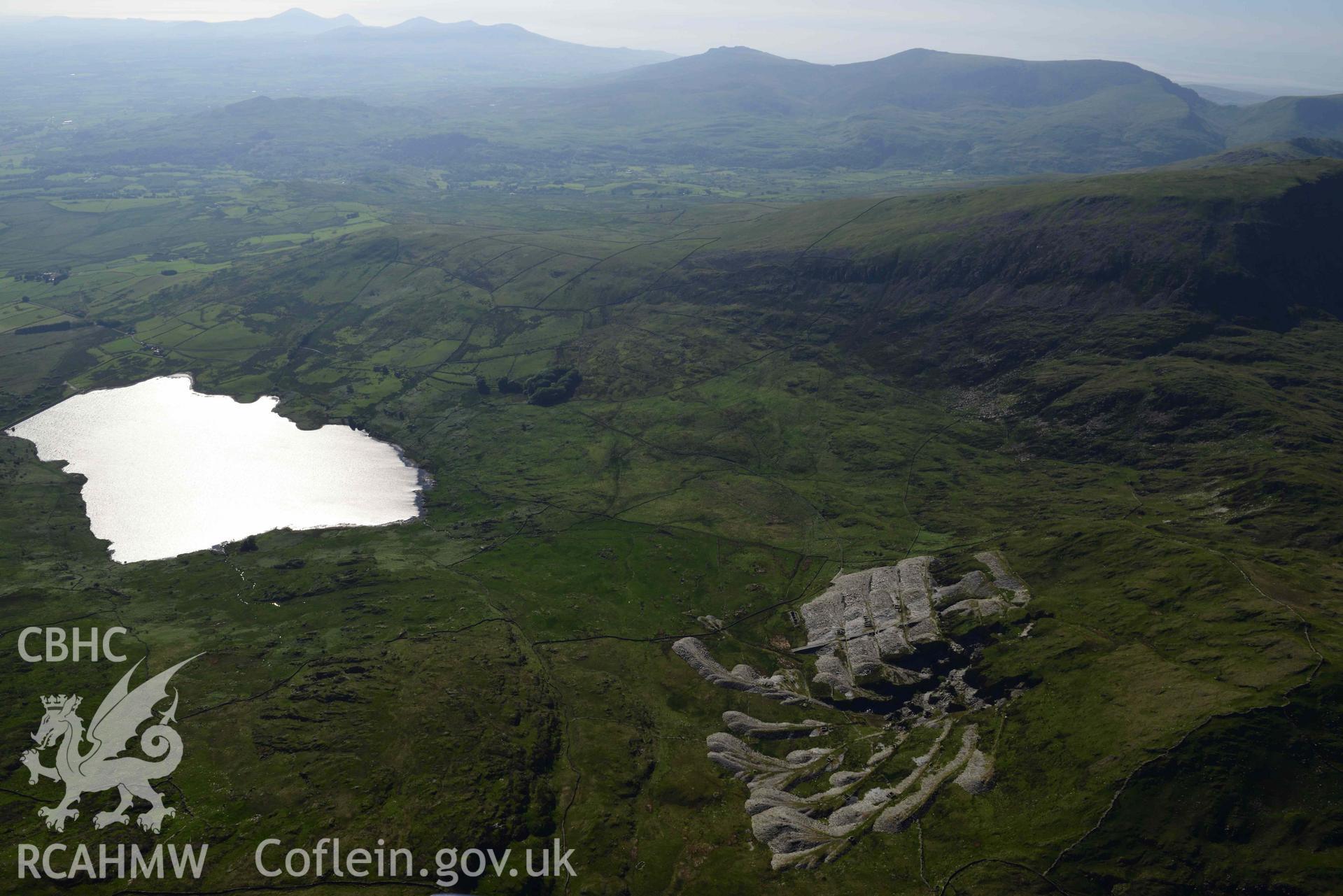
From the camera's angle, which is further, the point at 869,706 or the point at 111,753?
the point at 869,706

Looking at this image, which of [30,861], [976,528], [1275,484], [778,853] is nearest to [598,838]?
[778,853]

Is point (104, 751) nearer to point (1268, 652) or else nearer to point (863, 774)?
point (863, 774)

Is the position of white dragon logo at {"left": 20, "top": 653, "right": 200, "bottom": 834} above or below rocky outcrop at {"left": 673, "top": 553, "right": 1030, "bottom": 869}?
below

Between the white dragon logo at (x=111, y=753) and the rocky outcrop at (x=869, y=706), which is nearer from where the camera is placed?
the white dragon logo at (x=111, y=753)

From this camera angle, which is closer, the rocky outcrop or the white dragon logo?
the white dragon logo

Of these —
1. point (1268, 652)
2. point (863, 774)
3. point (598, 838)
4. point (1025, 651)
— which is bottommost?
point (598, 838)

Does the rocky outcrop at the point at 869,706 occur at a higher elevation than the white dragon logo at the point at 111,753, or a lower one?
higher

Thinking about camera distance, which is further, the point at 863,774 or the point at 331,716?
the point at 331,716

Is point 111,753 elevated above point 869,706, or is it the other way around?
point 869,706
